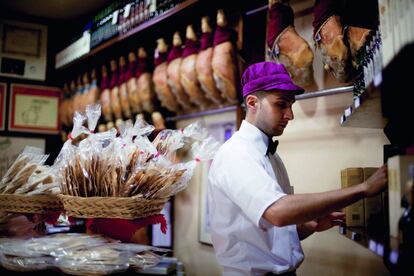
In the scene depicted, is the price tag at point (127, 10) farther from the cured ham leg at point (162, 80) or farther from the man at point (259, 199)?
the man at point (259, 199)

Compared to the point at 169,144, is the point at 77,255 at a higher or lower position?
lower

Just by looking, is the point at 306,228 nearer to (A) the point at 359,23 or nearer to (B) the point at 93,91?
(A) the point at 359,23

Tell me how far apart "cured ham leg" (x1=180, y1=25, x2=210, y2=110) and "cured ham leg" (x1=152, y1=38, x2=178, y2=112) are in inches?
9.2

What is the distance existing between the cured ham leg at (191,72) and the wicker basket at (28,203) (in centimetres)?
136

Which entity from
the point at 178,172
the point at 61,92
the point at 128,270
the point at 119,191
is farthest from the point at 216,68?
the point at 61,92

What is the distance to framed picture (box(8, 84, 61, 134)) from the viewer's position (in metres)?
4.79

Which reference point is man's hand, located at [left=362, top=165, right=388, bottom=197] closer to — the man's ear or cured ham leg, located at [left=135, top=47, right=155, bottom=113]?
the man's ear

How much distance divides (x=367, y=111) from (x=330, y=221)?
67cm

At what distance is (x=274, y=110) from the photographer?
1.89 metres

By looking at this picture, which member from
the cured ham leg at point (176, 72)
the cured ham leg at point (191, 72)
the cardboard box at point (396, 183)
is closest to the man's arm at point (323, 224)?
the cardboard box at point (396, 183)

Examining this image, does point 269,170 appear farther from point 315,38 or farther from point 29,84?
point 29,84

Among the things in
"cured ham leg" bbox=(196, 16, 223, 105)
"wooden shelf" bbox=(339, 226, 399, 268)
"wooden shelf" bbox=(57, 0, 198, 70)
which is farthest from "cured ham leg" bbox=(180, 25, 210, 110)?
"wooden shelf" bbox=(339, 226, 399, 268)

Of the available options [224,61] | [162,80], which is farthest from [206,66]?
[162,80]

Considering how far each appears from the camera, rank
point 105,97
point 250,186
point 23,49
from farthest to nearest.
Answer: point 23,49 < point 105,97 < point 250,186
